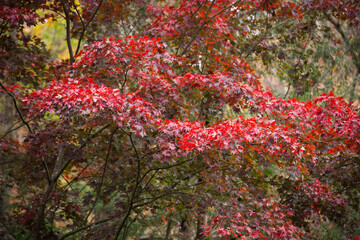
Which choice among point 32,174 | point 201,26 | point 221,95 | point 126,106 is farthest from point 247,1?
point 32,174

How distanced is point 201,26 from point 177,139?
1.64 meters

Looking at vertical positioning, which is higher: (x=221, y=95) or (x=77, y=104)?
(x=221, y=95)

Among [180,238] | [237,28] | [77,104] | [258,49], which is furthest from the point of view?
[180,238]

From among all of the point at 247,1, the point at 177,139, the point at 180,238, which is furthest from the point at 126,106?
the point at 180,238

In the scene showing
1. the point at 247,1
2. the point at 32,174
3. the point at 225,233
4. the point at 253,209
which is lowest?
the point at 225,233

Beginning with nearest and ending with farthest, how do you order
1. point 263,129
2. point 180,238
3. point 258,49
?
point 263,129 < point 258,49 < point 180,238

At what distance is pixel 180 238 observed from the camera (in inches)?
232

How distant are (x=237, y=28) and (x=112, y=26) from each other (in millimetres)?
2371

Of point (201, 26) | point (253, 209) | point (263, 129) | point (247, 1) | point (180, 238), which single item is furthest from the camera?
point (180, 238)

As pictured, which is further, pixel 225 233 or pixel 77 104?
pixel 225 233

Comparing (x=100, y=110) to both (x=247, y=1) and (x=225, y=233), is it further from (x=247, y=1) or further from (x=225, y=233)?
(x=247, y=1)

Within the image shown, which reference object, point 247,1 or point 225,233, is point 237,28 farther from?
point 225,233

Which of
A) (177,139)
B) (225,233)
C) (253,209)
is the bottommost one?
(225,233)

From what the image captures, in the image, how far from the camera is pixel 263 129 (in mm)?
3125
